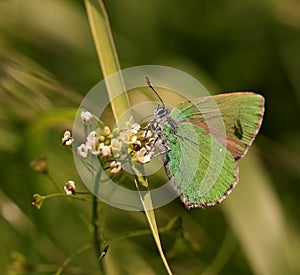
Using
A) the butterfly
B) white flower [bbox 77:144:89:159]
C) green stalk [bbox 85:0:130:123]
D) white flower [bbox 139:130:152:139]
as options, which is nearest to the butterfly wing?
the butterfly

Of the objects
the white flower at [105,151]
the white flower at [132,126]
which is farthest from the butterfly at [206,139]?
the white flower at [105,151]

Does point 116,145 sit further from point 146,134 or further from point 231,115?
point 231,115

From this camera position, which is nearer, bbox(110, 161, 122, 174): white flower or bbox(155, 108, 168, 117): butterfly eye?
bbox(110, 161, 122, 174): white flower

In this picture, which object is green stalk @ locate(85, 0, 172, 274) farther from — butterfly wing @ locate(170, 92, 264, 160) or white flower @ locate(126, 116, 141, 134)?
butterfly wing @ locate(170, 92, 264, 160)

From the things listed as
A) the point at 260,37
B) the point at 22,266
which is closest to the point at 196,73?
the point at 260,37

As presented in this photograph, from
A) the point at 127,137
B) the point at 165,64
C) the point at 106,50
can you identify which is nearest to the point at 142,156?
the point at 127,137

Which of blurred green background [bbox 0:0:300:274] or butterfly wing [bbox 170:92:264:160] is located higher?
butterfly wing [bbox 170:92:264:160]
